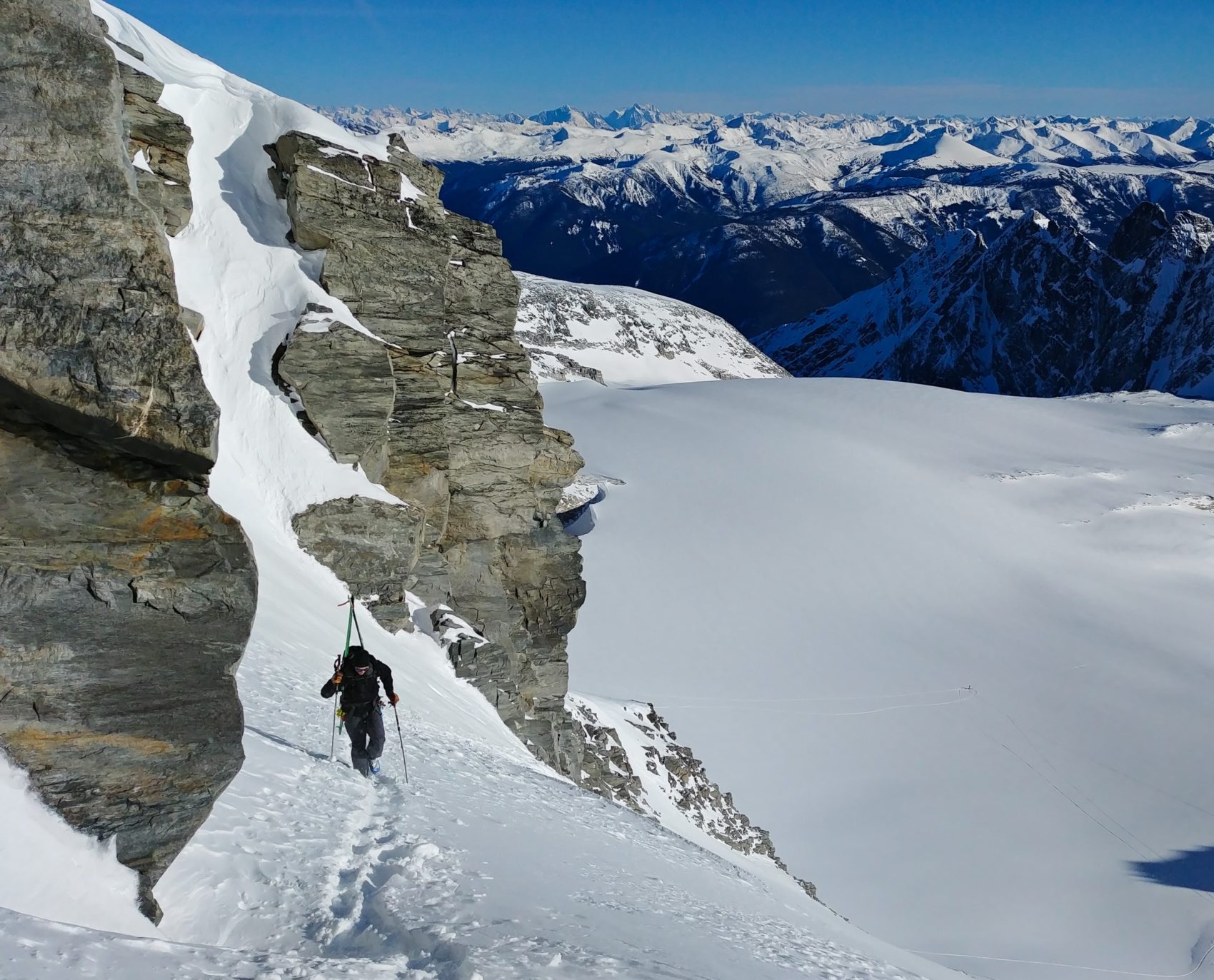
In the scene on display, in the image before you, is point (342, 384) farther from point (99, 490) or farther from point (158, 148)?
point (99, 490)

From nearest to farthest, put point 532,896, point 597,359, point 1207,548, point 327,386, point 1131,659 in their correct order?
1. point 532,896
2. point 327,386
3. point 1131,659
4. point 1207,548
5. point 597,359

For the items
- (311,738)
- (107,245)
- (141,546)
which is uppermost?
(107,245)

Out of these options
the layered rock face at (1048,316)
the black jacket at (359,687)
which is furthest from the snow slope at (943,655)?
the layered rock face at (1048,316)

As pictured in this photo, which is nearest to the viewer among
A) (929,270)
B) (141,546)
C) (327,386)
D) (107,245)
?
(107,245)

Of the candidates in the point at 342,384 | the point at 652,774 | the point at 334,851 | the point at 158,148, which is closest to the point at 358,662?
the point at 334,851

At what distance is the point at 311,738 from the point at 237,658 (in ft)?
14.5

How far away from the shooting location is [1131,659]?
3297 cm

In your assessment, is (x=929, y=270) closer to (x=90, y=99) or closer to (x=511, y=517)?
(x=511, y=517)

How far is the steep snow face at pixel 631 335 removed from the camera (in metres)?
121

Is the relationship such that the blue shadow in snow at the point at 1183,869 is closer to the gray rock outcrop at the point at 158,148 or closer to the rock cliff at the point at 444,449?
the rock cliff at the point at 444,449

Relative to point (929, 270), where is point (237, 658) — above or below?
below

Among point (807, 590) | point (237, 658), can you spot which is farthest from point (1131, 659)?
point (237, 658)

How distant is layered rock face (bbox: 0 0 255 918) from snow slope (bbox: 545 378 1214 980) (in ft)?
64.8

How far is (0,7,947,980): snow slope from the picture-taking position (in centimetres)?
530
